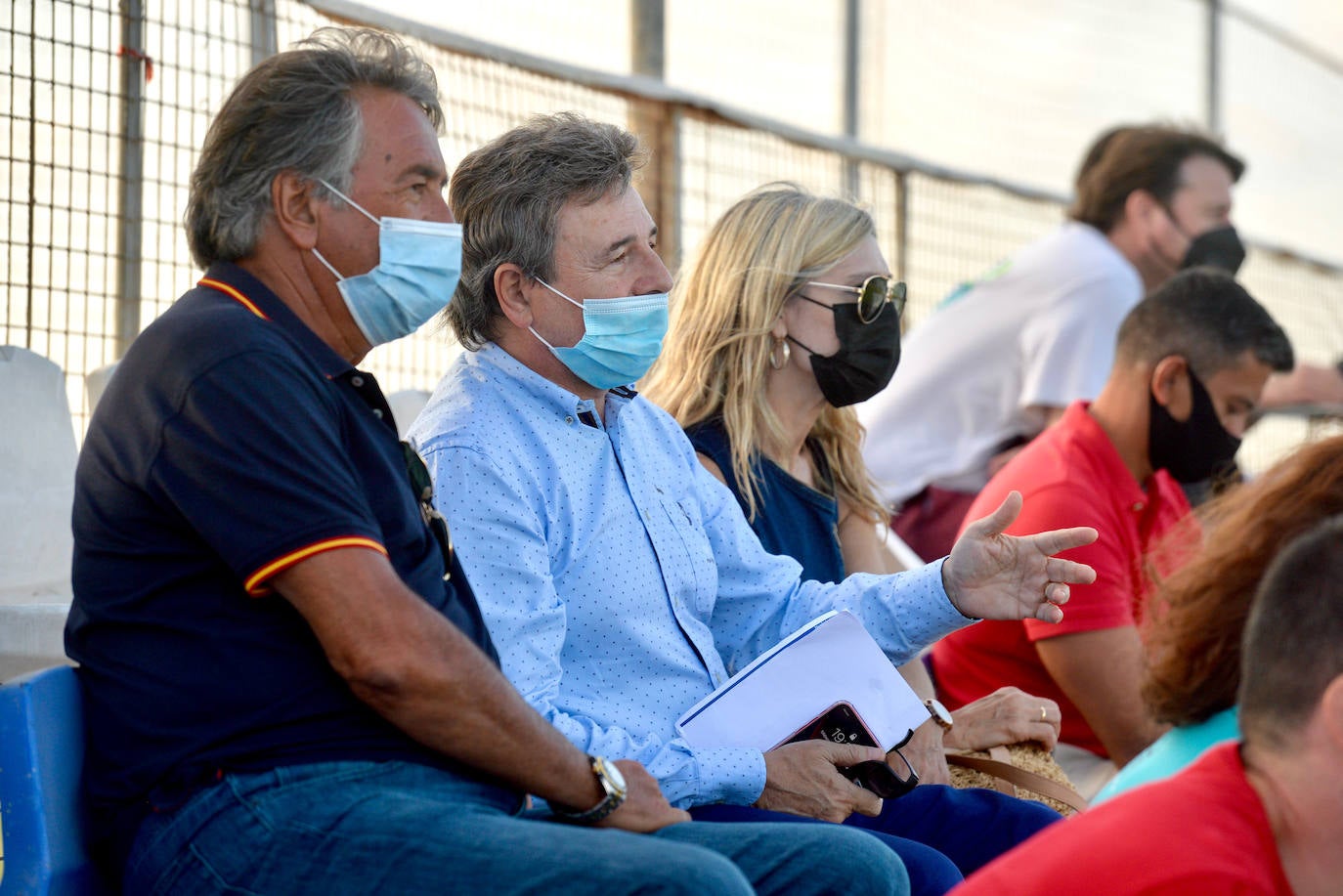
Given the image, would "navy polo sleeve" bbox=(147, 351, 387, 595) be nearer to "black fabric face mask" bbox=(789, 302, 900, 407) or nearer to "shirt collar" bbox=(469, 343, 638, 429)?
"shirt collar" bbox=(469, 343, 638, 429)

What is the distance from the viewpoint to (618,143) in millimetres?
2969

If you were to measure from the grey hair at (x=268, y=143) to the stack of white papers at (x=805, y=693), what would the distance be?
1.03m

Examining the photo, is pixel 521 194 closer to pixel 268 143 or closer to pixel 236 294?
pixel 268 143

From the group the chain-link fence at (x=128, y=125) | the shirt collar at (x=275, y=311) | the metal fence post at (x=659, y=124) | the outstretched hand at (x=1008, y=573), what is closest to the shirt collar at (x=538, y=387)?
the chain-link fence at (x=128, y=125)

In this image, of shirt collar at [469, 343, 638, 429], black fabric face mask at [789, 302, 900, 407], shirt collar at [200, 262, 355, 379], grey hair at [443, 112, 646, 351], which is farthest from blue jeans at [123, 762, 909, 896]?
black fabric face mask at [789, 302, 900, 407]

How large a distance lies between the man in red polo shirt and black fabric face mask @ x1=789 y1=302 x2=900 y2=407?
57 cm

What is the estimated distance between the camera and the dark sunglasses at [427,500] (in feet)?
7.50

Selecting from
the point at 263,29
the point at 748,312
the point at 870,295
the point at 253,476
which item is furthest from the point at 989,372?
the point at 253,476

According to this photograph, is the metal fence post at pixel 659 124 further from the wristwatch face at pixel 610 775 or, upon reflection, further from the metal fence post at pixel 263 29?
the wristwatch face at pixel 610 775

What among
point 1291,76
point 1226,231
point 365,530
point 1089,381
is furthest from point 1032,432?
point 1291,76

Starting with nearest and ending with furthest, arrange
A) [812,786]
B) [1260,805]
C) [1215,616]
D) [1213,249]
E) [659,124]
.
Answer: [1260,805], [1215,616], [812,786], [659,124], [1213,249]

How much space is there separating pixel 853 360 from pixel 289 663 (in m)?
1.82

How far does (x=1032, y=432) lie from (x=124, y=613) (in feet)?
11.8

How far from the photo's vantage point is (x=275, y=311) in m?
2.21
